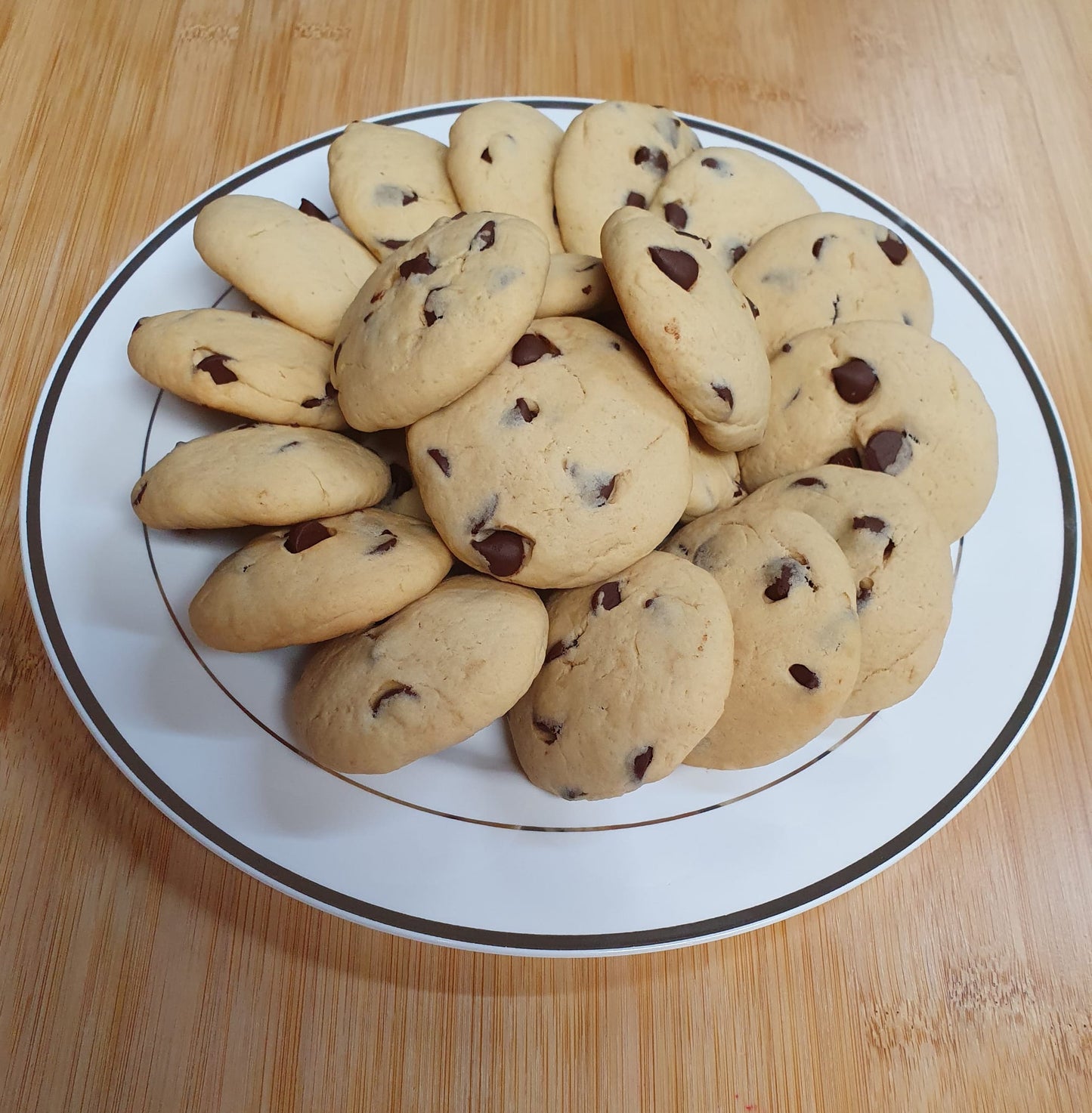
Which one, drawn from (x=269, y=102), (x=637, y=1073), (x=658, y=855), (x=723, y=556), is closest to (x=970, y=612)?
(x=723, y=556)

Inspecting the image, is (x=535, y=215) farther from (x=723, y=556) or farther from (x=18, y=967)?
(x=18, y=967)

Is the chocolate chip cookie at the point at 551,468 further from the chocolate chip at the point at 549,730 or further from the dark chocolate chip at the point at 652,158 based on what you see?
the dark chocolate chip at the point at 652,158

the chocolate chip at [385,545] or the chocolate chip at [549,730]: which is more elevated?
the chocolate chip at [385,545]

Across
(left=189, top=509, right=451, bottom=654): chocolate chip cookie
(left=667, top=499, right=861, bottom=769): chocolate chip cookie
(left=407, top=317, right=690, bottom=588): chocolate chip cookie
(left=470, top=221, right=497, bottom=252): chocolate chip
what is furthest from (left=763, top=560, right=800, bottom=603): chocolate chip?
(left=470, top=221, right=497, bottom=252): chocolate chip

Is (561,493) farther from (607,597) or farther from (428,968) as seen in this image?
(428,968)

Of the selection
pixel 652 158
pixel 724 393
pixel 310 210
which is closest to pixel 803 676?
pixel 724 393

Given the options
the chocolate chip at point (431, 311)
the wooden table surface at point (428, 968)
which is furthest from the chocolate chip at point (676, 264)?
the wooden table surface at point (428, 968)

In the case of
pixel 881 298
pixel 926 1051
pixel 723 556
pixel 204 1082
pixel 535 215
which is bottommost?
pixel 926 1051
